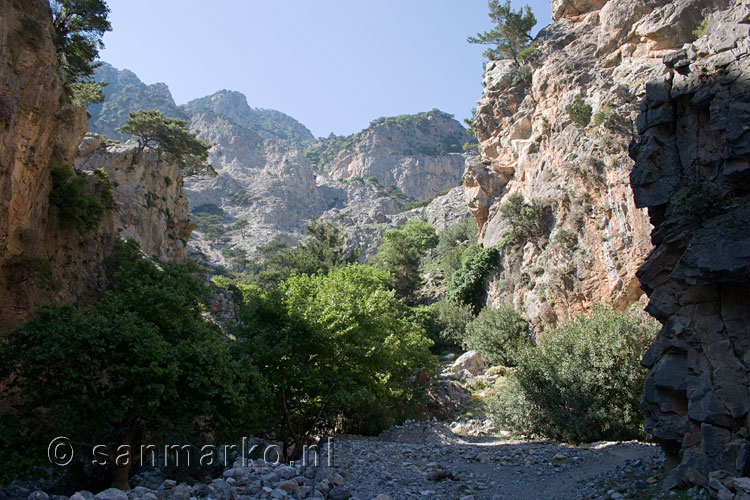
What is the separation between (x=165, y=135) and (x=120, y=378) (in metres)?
32.3

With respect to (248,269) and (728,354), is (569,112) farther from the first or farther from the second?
(248,269)

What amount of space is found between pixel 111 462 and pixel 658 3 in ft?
120

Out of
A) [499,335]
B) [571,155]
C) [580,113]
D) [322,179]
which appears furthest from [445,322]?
[322,179]

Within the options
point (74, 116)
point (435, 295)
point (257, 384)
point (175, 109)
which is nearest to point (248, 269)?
point (435, 295)

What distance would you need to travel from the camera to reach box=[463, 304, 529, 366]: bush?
1094 inches

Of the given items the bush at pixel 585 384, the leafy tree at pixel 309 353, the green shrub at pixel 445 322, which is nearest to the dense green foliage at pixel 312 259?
the green shrub at pixel 445 322

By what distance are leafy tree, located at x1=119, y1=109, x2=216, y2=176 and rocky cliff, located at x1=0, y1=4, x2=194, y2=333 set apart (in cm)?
1795

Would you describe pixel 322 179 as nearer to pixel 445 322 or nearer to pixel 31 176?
pixel 445 322

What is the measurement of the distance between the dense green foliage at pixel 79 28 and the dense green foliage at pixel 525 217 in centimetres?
2667

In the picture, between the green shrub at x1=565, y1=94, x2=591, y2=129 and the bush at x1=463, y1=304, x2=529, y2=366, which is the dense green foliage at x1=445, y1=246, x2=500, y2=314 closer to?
the bush at x1=463, y1=304, x2=529, y2=366

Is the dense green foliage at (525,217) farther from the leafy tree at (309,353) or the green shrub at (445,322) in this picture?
the leafy tree at (309,353)

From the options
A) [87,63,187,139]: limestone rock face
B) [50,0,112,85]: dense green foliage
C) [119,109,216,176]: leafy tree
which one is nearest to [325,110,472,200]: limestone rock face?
[87,63,187,139]: limestone rock face

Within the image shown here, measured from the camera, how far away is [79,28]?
24.4 m

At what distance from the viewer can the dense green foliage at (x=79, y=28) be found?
77.1ft
